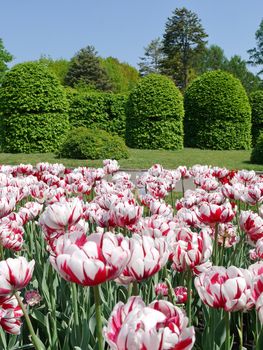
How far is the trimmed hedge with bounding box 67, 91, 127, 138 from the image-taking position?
19781mm

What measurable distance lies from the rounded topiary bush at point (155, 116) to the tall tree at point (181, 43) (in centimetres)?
3733

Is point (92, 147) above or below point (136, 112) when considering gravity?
below

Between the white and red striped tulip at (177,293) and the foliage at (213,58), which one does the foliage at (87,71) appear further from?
the white and red striped tulip at (177,293)

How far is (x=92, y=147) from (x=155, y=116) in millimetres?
4766

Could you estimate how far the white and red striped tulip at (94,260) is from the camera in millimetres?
1093

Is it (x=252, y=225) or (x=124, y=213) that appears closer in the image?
(x=124, y=213)

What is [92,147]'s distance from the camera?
14.9m

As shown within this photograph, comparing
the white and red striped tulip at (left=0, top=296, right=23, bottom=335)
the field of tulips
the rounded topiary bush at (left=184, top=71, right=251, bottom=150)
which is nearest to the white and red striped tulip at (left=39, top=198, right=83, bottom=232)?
the field of tulips

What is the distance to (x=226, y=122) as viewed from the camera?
20.5 metres

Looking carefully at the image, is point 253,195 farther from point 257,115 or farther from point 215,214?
point 257,115

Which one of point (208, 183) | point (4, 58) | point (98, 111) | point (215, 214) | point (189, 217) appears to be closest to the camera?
point (215, 214)

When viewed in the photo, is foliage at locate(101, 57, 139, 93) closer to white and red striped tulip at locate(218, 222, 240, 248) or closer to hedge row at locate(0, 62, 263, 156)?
hedge row at locate(0, 62, 263, 156)

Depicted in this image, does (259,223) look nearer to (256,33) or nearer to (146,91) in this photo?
(146,91)

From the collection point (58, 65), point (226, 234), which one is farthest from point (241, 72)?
point (226, 234)
